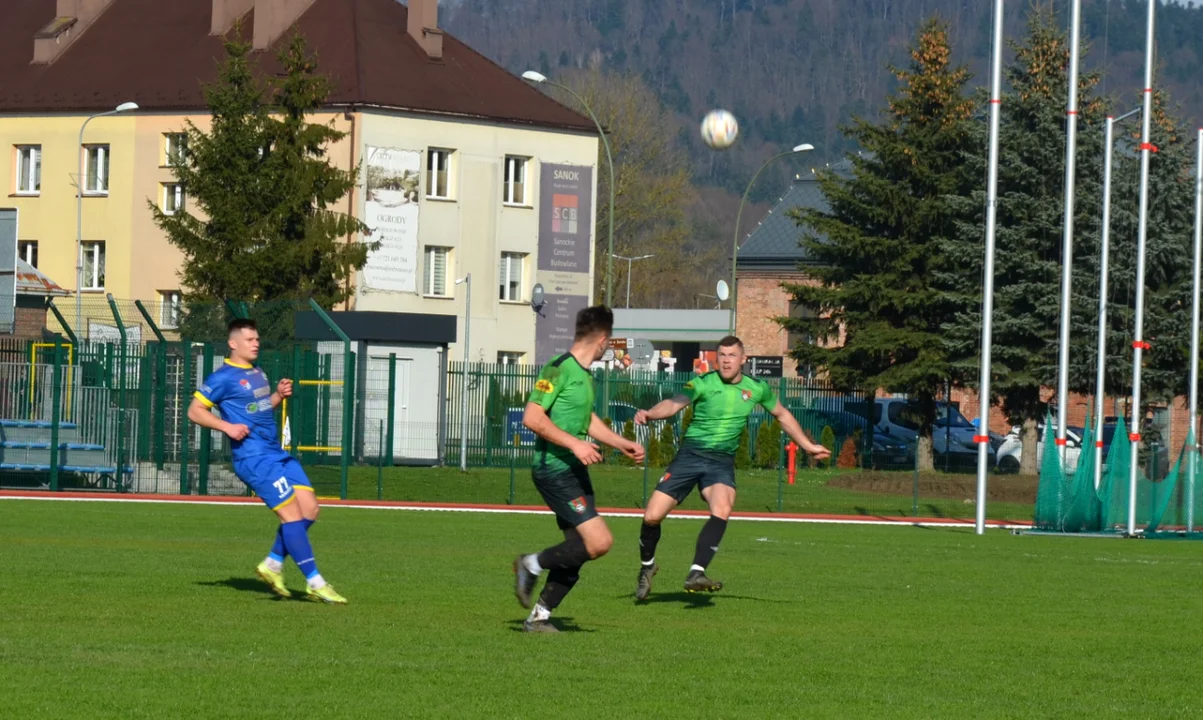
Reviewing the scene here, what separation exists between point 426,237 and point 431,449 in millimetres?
Answer: 22151

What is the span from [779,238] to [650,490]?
161 ft

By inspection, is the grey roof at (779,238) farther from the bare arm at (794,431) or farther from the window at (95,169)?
the bare arm at (794,431)

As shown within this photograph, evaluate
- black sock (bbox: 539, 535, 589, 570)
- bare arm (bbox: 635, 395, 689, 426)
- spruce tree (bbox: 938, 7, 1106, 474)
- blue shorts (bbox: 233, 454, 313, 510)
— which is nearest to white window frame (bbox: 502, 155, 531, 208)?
spruce tree (bbox: 938, 7, 1106, 474)

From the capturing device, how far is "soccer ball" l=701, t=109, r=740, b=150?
46750 millimetres

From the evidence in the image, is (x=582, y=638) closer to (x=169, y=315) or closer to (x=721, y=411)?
(x=721, y=411)

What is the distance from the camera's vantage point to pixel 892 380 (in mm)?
45906

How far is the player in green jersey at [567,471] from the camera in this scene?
415 inches

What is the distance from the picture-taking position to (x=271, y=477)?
12.0 m

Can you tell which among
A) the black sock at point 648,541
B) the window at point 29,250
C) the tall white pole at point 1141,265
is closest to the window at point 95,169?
the window at point 29,250

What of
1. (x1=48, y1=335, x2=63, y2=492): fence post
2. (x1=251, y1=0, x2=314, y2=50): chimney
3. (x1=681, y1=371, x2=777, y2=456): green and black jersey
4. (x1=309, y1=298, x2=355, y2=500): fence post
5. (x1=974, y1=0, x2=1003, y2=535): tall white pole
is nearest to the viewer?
(x1=681, y1=371, x2=777, y2=456): green and black jersey

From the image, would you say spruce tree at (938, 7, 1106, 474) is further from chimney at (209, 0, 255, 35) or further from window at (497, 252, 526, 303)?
chimney at (209, 0, 255, 35)

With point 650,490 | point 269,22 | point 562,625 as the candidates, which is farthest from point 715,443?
point 269,22

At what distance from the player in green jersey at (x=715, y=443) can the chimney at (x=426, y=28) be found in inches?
1996

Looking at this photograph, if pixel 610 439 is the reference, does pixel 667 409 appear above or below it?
above
